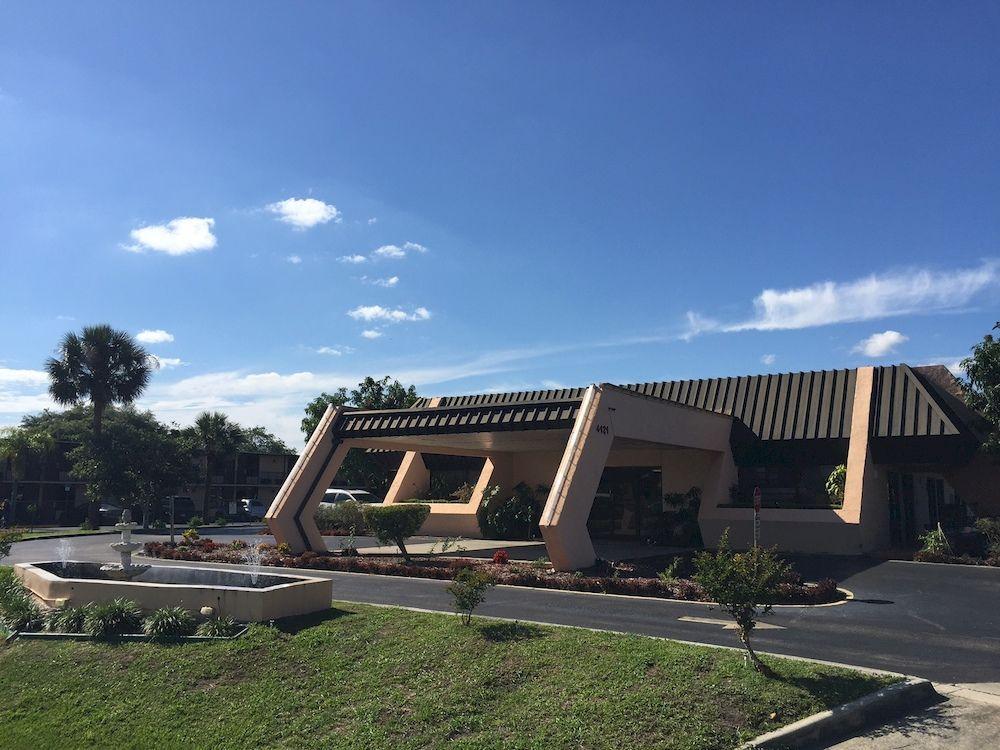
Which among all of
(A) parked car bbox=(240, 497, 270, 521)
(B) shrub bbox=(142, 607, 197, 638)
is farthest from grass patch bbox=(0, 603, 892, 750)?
(A) parked car bbox=(240, 497, 270, 521)

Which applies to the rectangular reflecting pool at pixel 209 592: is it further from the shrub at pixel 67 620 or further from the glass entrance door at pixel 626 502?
the glass entrance door at pixel 626 502

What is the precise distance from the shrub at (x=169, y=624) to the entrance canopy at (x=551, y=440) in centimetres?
899

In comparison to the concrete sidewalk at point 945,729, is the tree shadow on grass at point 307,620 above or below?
above

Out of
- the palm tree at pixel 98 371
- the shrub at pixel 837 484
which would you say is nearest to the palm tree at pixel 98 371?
the palm tree at pixel 98 371

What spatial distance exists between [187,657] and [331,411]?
1505 centimetres

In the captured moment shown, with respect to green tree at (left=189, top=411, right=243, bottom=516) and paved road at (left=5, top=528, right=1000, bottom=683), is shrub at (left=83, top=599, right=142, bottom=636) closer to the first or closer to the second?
paved road at (left=5, top=528, right=1000, bottom=683)

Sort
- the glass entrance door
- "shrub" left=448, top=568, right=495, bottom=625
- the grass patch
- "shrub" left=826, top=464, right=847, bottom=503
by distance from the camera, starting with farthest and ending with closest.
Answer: the glass entrance door < "shrub" left=826, top=464, right=847, bottom=503 < "shrub" left=448, top=568, right=495, bottom=625 < the grass patch

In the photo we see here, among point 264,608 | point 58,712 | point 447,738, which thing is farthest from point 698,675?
point 58,712

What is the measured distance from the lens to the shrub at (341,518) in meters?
34.2

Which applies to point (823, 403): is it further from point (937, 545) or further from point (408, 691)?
point (408, 691)

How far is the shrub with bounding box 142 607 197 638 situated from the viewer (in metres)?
12.1

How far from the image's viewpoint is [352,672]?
33.7 feet

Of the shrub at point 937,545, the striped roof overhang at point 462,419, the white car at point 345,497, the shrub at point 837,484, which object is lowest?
the shrub at point 937,545

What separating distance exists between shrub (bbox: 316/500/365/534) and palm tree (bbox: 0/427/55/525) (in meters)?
22.6
